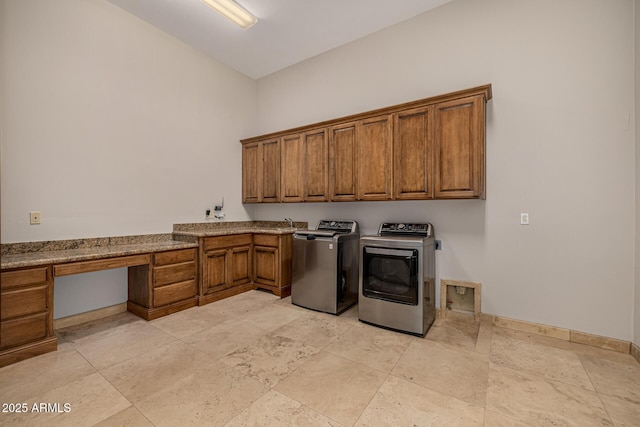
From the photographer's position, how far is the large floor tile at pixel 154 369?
1902 millimetres

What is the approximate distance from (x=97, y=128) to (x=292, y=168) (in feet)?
7.76

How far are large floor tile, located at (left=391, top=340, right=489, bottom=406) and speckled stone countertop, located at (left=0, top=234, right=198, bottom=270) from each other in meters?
2.77

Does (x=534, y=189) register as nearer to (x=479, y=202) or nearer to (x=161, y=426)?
(x=479, y=202)

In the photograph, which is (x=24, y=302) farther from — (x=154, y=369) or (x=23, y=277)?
(x=154, y=369)

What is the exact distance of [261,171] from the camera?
4590 millimetres

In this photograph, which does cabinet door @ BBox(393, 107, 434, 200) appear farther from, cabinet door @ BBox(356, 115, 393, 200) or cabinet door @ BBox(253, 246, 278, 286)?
cabinet door @ BBox(253, 246, 278, 286)

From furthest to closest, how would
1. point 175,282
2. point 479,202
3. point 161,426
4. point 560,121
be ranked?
→ point 175,282, point 479,202, point 560,121, point 161,426

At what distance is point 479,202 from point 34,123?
183 inches

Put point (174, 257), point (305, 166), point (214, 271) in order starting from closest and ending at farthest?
point (174, 257) → point (214, 271) → point (305, 166)

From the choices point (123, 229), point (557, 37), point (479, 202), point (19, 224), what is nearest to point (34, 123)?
point (19, 224)

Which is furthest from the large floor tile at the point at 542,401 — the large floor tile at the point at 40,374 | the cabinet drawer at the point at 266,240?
the large floor tile at the point at 40,374

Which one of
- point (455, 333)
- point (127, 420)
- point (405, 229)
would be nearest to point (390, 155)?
point (405, 229)

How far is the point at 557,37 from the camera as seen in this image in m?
2.66

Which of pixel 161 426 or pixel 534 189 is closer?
pixel 161 426
